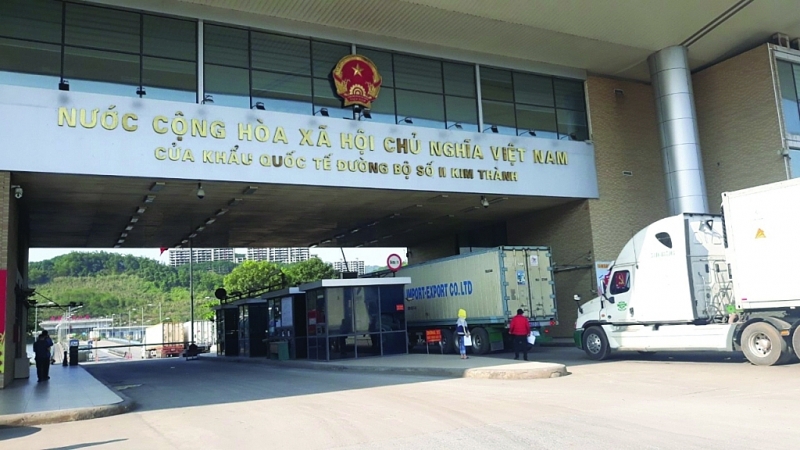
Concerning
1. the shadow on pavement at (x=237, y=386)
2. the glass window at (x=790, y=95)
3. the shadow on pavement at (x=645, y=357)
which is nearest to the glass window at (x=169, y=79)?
the shadow on pavement at (x=237, y=386)

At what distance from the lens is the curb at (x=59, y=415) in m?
11.0

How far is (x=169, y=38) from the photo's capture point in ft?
63.4

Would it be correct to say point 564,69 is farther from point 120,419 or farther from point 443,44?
point 120,419

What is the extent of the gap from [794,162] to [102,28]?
23.4m

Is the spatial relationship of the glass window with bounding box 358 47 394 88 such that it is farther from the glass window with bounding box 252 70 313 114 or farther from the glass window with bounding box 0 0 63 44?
the glass window with bounding box 0 0 63 44

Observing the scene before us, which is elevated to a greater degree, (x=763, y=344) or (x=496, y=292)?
(x=496, y=292)

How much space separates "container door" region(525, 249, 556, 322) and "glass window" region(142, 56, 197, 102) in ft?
39.3

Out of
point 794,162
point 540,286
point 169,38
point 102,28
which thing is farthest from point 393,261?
point 794,162

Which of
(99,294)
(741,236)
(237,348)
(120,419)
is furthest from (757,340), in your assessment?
(99,294)

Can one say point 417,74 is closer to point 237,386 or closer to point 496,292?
point 496,292

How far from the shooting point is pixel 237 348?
33188 mm

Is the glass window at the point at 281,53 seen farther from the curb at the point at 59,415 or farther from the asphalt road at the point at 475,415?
the curb at the point at 59,415

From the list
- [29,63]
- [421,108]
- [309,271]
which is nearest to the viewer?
[29,63]

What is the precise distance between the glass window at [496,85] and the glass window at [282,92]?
22.8ft
